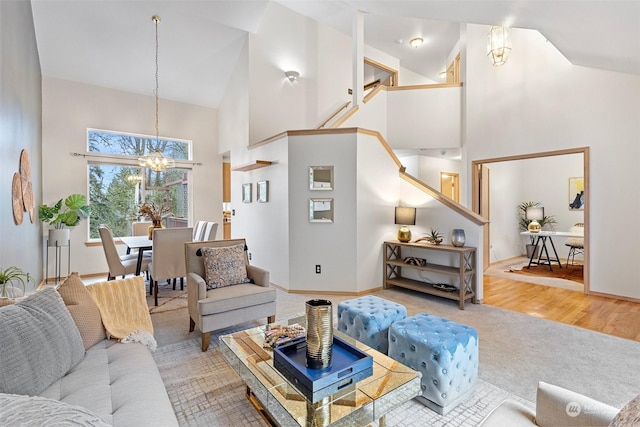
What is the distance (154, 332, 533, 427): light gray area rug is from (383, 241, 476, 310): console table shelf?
1.81 meters

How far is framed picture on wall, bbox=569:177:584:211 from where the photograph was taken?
22.2 feet

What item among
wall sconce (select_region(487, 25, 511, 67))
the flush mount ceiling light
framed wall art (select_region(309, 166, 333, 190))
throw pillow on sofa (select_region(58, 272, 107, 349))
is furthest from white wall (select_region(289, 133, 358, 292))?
the flush mount ceiling light

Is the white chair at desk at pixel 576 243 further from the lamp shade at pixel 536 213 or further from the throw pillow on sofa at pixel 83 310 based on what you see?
the throw pillow on sofa at pixel 83 310

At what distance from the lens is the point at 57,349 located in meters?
1.48

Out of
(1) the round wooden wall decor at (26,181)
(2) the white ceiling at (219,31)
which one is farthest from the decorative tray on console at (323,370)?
(1) the round wooden wall decor at (26,181)

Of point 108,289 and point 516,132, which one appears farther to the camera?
point 516,132

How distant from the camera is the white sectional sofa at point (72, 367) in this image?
125 centimetres

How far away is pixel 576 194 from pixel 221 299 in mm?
7881

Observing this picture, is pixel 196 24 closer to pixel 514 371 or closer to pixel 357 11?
pixel 357 11

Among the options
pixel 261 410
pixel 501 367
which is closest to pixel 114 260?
pixel 261 410

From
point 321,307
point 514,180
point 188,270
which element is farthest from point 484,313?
point 514,180

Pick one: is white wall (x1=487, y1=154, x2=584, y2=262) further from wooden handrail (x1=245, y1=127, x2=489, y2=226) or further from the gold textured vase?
the gold textured vase

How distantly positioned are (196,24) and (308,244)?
4091 millimetres

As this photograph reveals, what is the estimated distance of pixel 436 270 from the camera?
4023 mm
